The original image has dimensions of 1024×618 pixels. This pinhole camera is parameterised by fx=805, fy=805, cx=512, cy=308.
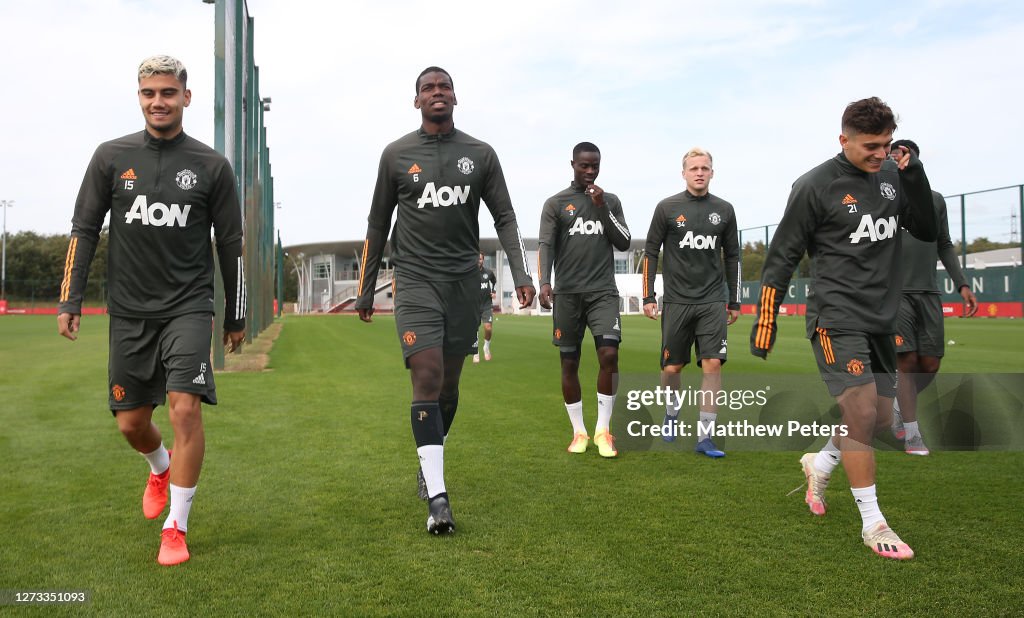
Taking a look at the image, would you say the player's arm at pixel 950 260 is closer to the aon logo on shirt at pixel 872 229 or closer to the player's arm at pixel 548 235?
the aon logo on shirt at pixel 872 229

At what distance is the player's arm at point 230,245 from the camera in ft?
12.7

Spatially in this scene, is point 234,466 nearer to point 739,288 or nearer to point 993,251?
point 739,288

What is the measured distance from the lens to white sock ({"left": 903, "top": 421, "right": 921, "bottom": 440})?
6.08m

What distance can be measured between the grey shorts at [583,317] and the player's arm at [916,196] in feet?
8.07

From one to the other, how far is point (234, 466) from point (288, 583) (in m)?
2.53

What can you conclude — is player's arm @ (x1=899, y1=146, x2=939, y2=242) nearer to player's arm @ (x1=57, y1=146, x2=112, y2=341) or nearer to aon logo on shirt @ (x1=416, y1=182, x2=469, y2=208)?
aon logo on shirt @ (x1=416, y1=182, x2=469, y2=208)

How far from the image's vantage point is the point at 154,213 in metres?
3.72

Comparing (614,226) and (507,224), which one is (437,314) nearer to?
(507,224)

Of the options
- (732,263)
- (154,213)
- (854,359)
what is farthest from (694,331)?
(154,213)

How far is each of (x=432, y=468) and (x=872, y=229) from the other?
8.10 ft

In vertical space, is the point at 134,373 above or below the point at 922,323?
below

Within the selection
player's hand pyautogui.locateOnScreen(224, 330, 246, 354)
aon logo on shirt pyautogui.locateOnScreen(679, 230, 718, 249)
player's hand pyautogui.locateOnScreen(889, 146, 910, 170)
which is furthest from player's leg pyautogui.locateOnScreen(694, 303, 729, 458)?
player's hand pyautogui.locateOnScreen(224, 330, 246, 354)

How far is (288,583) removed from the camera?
10.5 ft

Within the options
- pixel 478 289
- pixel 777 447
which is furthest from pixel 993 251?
pixel 478 289
